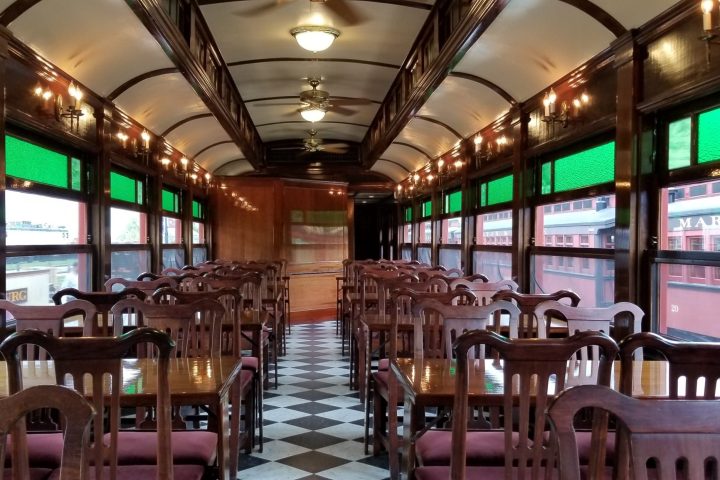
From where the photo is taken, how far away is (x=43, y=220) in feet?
17.1

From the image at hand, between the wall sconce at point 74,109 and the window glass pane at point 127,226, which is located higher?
the wall sconce at point 74,109

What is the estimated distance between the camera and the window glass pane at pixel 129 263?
6781mm

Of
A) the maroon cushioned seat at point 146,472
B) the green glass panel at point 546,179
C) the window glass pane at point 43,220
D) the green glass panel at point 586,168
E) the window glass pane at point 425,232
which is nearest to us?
the maroon cushioned seat at point 146,472

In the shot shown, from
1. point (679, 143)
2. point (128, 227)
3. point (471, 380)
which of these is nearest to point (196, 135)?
point (128, 227)

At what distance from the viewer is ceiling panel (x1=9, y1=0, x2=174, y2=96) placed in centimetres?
432

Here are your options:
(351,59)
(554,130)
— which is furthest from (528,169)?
(351,59)

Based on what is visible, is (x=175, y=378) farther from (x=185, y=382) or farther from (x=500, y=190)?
(x=500, y=190)

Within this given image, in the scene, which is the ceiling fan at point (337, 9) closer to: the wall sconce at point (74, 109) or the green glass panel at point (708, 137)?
the wall sconce at point (74, 109)

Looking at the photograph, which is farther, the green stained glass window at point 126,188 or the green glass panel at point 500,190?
the green glass panel at point 500,190

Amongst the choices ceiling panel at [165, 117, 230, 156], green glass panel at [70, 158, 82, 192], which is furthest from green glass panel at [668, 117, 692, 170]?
ceiling panel at [165, 117, 230, 156]

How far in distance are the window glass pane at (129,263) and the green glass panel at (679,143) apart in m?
5.20

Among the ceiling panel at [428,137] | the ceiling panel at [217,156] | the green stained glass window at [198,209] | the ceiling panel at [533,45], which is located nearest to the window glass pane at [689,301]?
the ceiling panel at [533,45]

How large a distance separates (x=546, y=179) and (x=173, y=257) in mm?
5909

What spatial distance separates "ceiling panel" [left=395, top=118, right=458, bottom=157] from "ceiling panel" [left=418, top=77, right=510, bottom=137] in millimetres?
524
